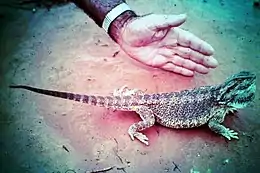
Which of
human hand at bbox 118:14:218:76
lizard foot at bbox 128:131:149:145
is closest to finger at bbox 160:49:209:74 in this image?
human hand at bbox 118:14:218:76

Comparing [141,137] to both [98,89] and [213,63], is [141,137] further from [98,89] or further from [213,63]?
[213,63]

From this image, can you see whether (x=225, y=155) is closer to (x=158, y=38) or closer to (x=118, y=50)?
(x=158, y=38)

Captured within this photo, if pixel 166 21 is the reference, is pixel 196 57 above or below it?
below

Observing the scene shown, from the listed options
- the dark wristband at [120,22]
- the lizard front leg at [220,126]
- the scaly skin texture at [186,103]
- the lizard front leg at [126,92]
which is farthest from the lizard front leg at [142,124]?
the dark wristband at [120,22]

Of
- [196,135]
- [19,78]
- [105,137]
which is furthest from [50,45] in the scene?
[196,135]

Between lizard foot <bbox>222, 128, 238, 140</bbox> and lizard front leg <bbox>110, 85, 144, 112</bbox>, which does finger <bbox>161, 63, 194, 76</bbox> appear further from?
lizard foot <bbox>222, 128, 238, 140</bbox>

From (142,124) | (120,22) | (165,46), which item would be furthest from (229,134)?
(120,22)

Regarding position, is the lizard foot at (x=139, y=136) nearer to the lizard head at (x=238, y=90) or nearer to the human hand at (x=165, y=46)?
the lizard head at (x=238, y=90)
